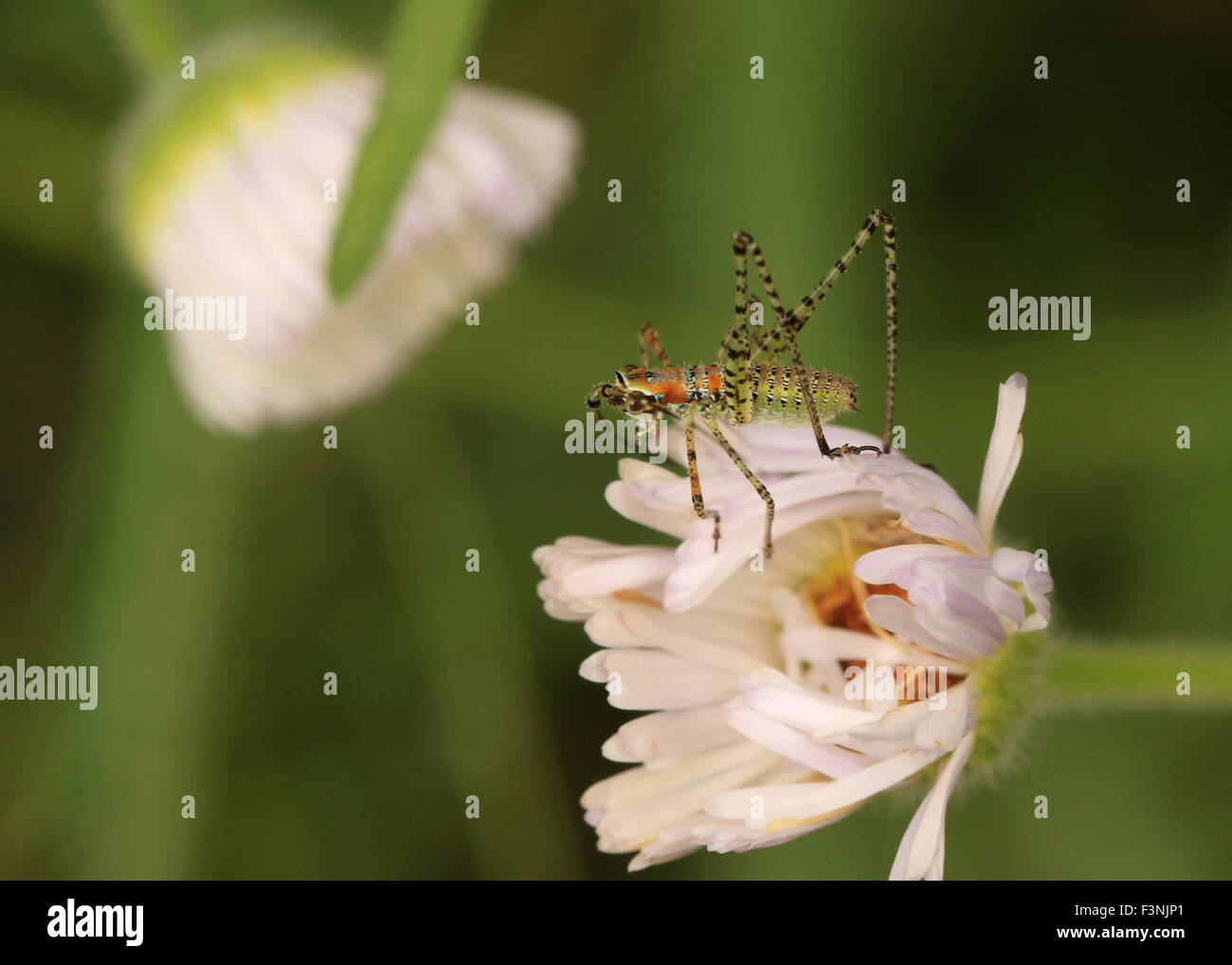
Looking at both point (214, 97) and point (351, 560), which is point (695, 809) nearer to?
point (214, 97)

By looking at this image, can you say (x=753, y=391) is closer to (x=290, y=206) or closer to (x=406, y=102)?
(x=406, y=102)

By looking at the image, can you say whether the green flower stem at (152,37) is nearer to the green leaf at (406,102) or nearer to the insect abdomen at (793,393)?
A: the green leaf at (406,102)

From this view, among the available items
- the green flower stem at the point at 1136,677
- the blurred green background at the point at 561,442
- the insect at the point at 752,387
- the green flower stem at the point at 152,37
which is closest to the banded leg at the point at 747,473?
the insect at the point at 752,387

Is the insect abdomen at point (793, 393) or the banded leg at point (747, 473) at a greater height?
the insect abdomen at point (793, 393)

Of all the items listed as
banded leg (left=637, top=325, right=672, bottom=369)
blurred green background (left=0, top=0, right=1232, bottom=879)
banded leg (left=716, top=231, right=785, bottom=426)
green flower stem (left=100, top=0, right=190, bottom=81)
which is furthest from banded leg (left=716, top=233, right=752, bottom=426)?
green flower stem (left=100, top=0, right=190, bottom=81)

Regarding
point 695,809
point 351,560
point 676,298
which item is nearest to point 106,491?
point 351,560

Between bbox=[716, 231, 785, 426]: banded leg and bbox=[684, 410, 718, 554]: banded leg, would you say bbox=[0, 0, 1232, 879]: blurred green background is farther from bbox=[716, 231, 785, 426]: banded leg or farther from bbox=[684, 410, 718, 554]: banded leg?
bbox=[684, 410, 718, 554]: banded leg

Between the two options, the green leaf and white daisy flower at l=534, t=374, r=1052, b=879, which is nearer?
white daisy flower at l=534, t=374, r=1052, b=879

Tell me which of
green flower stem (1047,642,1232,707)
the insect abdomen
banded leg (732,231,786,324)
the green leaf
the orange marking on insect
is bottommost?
green flower stem (1047,642,1232,707)
